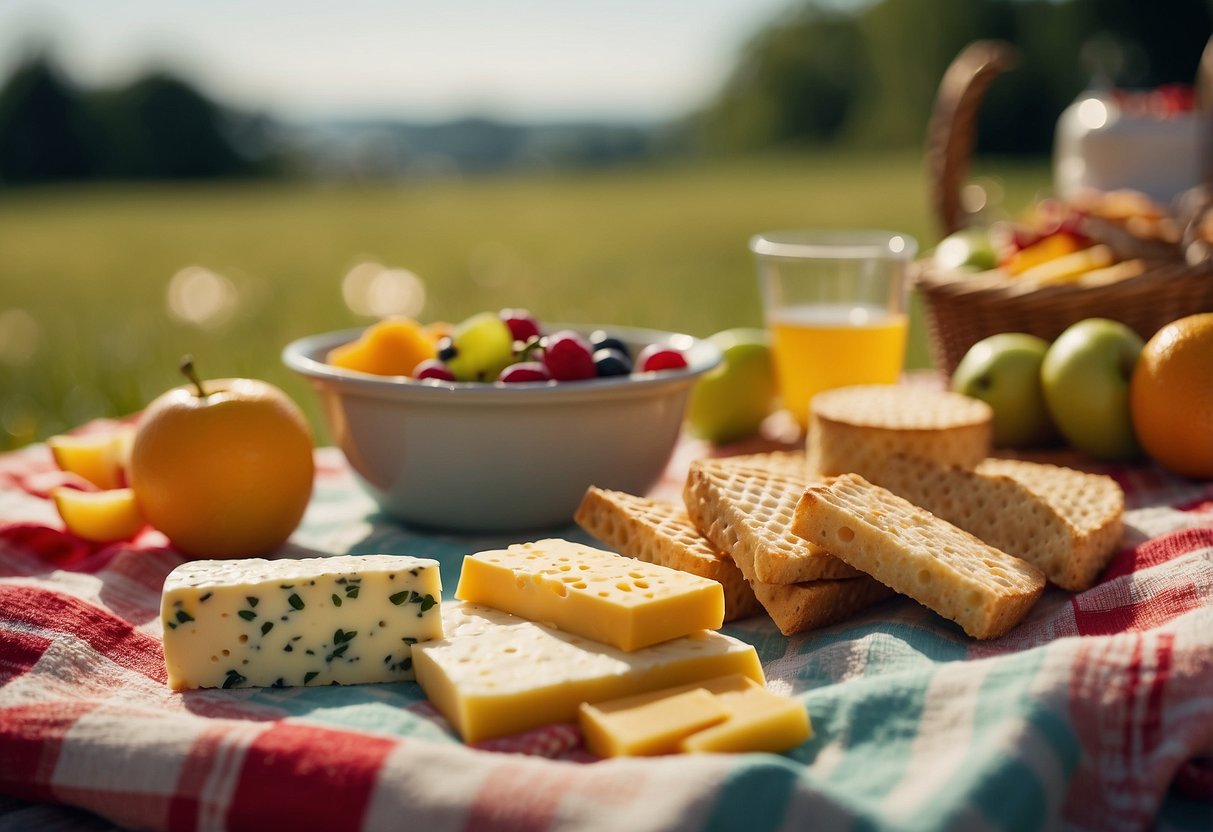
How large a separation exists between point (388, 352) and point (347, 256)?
6.02 metres

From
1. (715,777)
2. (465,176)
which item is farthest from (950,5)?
(715,777)

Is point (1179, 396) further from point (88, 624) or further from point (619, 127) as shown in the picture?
point (619, 127)

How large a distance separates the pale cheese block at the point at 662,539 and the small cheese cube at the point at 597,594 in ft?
0.45

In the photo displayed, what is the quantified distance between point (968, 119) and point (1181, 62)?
69.6 feet

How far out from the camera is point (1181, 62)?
2125cm

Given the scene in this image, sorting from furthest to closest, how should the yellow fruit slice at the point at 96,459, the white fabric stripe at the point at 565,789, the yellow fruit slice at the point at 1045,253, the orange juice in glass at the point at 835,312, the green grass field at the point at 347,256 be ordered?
1. the green grass field at the point at 347,256
2. the yellow fruit slice at the point at 1045,253
3. the orange juice in glass at the point at 835,312
4. the yellow fruit slice at the point at 96,459
5. the white fabric stripe at the point at 565,789

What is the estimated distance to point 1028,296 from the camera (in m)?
2.68

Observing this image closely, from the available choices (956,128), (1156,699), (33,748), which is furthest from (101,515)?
(956,128)

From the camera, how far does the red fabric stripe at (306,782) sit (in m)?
1.15

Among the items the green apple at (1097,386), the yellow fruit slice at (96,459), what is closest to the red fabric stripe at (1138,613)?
the green apple at (1097,386)

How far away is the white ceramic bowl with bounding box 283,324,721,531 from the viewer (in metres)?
2.03

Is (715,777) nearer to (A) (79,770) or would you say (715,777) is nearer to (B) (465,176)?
(A) (79,770)

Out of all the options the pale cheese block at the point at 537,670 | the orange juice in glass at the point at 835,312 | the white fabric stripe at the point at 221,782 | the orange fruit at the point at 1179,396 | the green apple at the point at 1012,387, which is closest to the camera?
the white fabric stripe at the point at 221,782

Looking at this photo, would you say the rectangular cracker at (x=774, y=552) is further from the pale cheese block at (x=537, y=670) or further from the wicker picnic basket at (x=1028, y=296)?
the wicker picnic basket at (x=1028, y=296)
